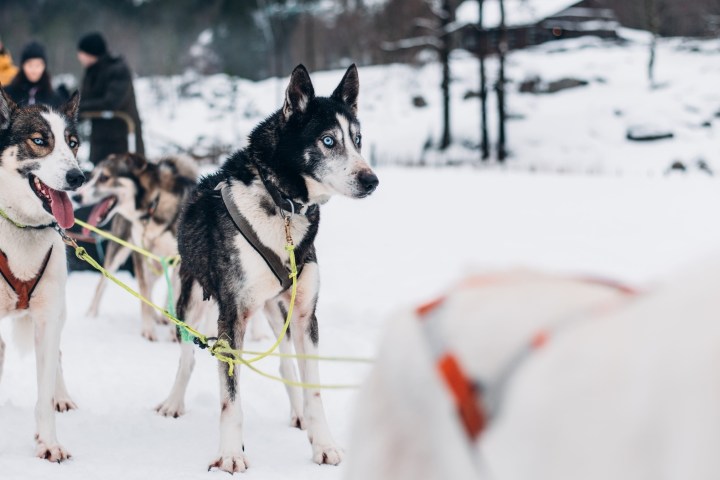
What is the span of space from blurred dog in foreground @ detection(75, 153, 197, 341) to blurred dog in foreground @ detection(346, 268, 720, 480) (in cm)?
472

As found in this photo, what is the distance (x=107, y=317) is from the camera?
5.70m

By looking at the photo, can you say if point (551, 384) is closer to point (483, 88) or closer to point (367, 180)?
point (367, 180)

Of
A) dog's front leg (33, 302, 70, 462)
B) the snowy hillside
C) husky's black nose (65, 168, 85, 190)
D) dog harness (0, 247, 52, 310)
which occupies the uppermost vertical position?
husky's black nose (65, 168, 85, 190)

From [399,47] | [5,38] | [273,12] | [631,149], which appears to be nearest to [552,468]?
[631,149]

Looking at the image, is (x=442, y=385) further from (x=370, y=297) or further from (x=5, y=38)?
(x=5, y=38)

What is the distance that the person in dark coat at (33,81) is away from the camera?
642cm

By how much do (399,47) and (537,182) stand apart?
13587 millimetres

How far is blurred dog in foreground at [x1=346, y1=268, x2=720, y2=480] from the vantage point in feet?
2.09

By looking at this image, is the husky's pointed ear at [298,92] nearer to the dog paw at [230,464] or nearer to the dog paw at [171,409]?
the dog paw at [230,464]

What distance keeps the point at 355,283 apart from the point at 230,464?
12.9ft

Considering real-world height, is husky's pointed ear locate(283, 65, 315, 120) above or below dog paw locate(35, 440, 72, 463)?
above

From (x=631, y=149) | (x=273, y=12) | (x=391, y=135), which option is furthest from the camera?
(x=273, y=12)

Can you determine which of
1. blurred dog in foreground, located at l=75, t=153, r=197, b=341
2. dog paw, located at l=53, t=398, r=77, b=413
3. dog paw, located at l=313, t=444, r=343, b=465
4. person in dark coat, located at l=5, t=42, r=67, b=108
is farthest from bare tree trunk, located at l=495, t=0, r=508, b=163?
dog paw, located at l=313, t=444, r=343, b=465

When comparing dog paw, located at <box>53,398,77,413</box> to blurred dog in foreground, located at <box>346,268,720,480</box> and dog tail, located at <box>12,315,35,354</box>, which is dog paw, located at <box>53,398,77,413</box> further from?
blurred dog in foreground, located at <box>346,268,720,480</box>
